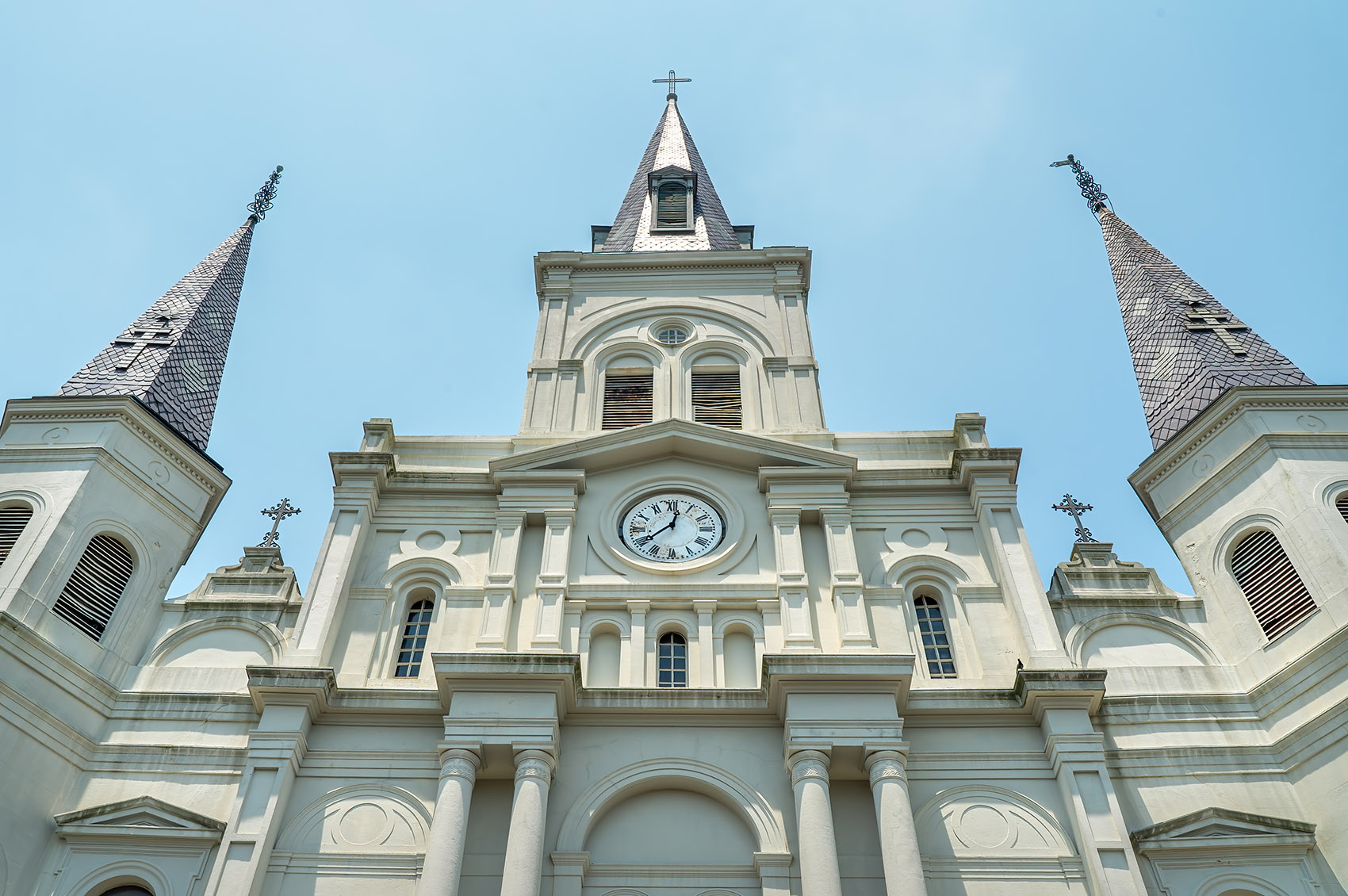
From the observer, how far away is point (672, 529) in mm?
22219

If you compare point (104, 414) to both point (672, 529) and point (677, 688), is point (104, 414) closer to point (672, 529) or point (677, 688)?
point (672, 529)

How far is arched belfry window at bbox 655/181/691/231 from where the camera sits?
34594 millimetres

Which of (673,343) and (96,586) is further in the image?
(673,343)

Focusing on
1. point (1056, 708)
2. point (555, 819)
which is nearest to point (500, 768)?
point (555, 819)

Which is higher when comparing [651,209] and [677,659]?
[651,209]

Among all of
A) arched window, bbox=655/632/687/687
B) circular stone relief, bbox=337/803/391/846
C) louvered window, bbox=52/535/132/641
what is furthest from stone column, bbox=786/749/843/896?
louvered window, bbox=52/535/132/641

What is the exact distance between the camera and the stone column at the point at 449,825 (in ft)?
52.2

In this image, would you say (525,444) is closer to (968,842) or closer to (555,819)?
(555,819)

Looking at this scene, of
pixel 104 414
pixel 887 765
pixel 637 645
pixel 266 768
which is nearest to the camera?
pixel 887 765

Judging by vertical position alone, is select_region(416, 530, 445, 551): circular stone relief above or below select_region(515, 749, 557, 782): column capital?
above

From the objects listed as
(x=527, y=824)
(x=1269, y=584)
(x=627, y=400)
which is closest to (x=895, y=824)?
(x=527, y=824)

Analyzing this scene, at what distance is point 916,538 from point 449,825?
10.2 meters

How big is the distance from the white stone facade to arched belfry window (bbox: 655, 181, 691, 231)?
11999 millimetres

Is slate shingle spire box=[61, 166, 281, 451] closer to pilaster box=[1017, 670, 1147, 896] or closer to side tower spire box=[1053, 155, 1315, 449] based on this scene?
pilaster box=[1017, 670, 1147, 896]
